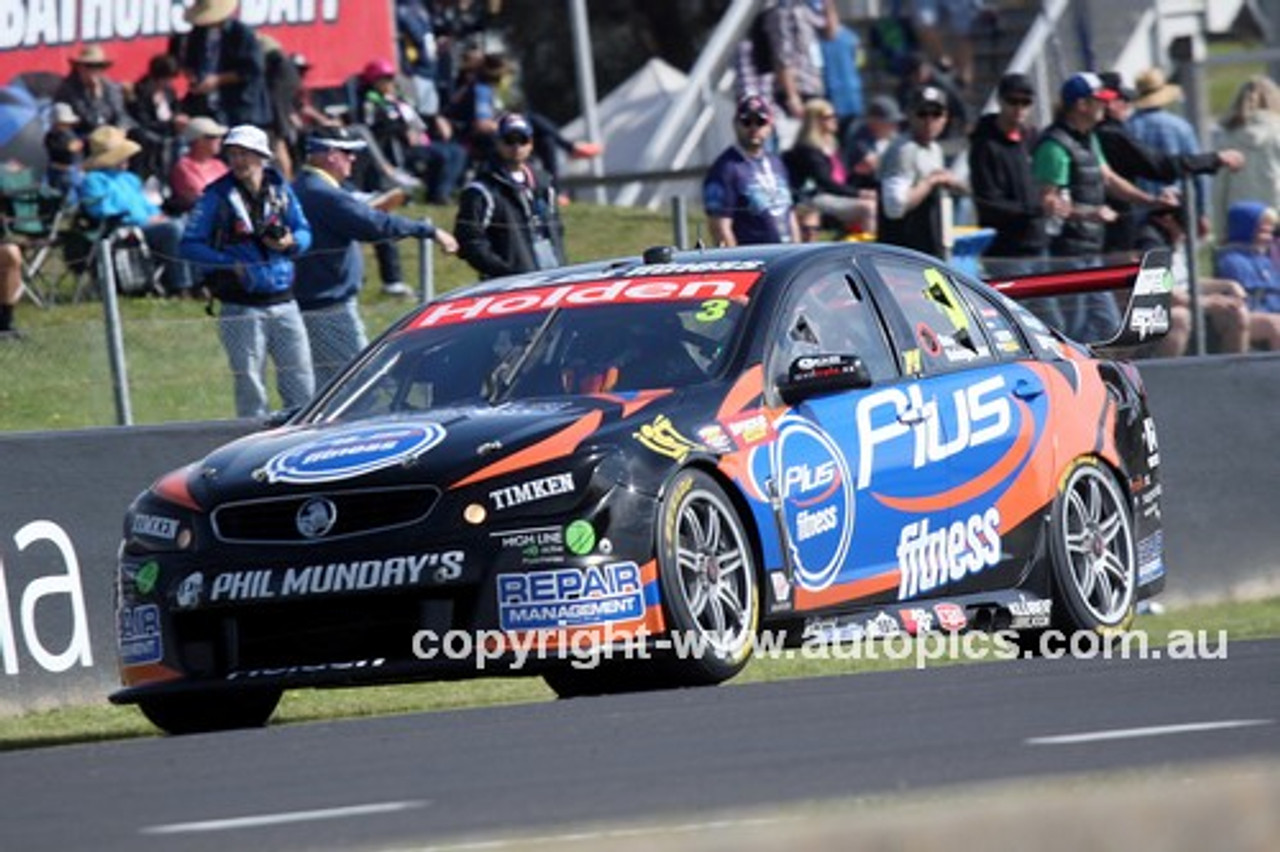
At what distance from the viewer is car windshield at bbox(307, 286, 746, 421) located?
10078 millimetres

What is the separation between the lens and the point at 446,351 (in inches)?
413

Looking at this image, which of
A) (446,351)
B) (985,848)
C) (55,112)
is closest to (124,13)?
(55,112)

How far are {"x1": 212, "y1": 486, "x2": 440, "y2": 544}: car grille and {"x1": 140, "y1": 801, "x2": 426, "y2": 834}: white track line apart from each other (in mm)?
2777

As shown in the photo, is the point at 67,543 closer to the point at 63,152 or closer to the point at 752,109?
the point at 752,109

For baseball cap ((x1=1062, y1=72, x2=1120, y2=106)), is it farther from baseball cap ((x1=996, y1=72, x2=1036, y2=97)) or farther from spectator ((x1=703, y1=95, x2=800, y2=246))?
spectator ((x1=703, y1=95, x2=800, y2=246))

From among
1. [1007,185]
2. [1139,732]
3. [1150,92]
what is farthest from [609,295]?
[1150,92]

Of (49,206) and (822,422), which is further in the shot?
(49,206)

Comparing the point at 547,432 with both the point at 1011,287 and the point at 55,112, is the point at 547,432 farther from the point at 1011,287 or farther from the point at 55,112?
the point at 55,112

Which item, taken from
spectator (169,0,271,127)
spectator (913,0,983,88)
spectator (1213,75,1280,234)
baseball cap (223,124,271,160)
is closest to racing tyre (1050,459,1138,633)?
baseball cap (223,124,271,160)

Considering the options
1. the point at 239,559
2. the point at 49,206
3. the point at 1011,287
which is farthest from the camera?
the point at 49,206

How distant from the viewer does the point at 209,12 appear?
21219 millimetres

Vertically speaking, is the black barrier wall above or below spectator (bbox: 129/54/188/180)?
below

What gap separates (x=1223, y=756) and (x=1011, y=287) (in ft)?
20.7

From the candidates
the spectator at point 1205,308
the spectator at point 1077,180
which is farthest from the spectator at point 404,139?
the spectator at point 1205,308
